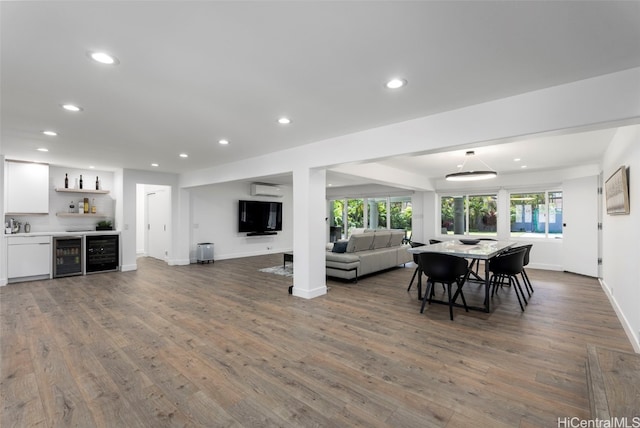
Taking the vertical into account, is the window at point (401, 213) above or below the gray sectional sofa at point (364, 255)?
above

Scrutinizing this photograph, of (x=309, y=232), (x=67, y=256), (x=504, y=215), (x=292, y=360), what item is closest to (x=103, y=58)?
(x=292, y=360)

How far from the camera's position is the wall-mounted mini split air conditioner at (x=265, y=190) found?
9.16 meters

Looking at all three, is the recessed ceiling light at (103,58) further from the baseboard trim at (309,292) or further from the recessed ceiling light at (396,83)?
the baseboard trim at (309,292)

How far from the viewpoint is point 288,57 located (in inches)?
82.2

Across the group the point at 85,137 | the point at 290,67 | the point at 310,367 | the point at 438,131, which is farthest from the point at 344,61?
the point at 85,137

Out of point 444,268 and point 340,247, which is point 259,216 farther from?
point 444,268

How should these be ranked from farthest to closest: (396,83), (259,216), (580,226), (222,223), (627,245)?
(259,216), (222,223), (580,226), (627,245), (396,83)

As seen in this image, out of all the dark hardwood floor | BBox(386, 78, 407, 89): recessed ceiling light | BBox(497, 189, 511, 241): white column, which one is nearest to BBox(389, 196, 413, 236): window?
BBox(497, 189, 511, 241): white column

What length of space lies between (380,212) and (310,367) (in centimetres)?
811

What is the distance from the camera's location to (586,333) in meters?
3.23

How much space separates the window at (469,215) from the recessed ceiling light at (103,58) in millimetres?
8629

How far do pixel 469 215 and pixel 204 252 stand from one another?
7636 mm

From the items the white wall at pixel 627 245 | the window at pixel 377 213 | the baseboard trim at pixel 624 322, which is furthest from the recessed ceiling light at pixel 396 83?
the window at pixel 377 213

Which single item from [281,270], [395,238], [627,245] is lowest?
[281,270]
